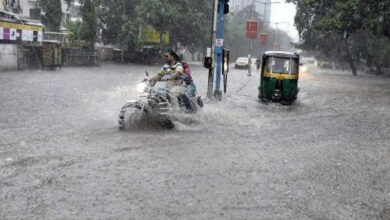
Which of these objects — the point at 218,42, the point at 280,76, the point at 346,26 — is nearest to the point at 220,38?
the point at 218,42

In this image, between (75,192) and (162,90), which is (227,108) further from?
(75,192)

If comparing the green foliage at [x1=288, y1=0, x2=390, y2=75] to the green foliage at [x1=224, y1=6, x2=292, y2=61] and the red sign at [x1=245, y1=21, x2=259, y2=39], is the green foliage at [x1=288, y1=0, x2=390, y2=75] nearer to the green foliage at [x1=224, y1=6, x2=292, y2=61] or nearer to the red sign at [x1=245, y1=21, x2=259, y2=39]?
the red sign at [x1=245, y1=21, x2=259, y2=39]

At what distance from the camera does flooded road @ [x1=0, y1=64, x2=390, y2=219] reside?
584 cm

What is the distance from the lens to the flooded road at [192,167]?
230 inches

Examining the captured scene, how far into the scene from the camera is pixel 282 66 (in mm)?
18609

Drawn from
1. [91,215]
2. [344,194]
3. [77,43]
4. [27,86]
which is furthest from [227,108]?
[77,43]

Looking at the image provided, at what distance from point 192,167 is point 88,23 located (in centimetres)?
4043

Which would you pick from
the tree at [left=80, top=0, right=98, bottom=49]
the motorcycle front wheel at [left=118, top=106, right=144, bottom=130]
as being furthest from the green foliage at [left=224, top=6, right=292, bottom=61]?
the motorcycle front wheel at [left=118, top=106, right=144, bottom=130]

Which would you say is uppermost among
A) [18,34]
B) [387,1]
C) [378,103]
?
[387,1]

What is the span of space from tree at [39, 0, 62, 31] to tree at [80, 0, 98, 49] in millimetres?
5632

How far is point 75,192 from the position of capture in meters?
6.28

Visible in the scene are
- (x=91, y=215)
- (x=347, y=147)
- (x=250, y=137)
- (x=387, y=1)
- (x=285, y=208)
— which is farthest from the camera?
(x=387, y=1)

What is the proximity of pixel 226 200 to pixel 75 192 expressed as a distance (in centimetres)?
191

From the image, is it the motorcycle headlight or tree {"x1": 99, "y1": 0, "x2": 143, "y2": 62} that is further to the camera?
tree {"x1": 99, "y1": 0, "x2": 143, "y2": 62}
